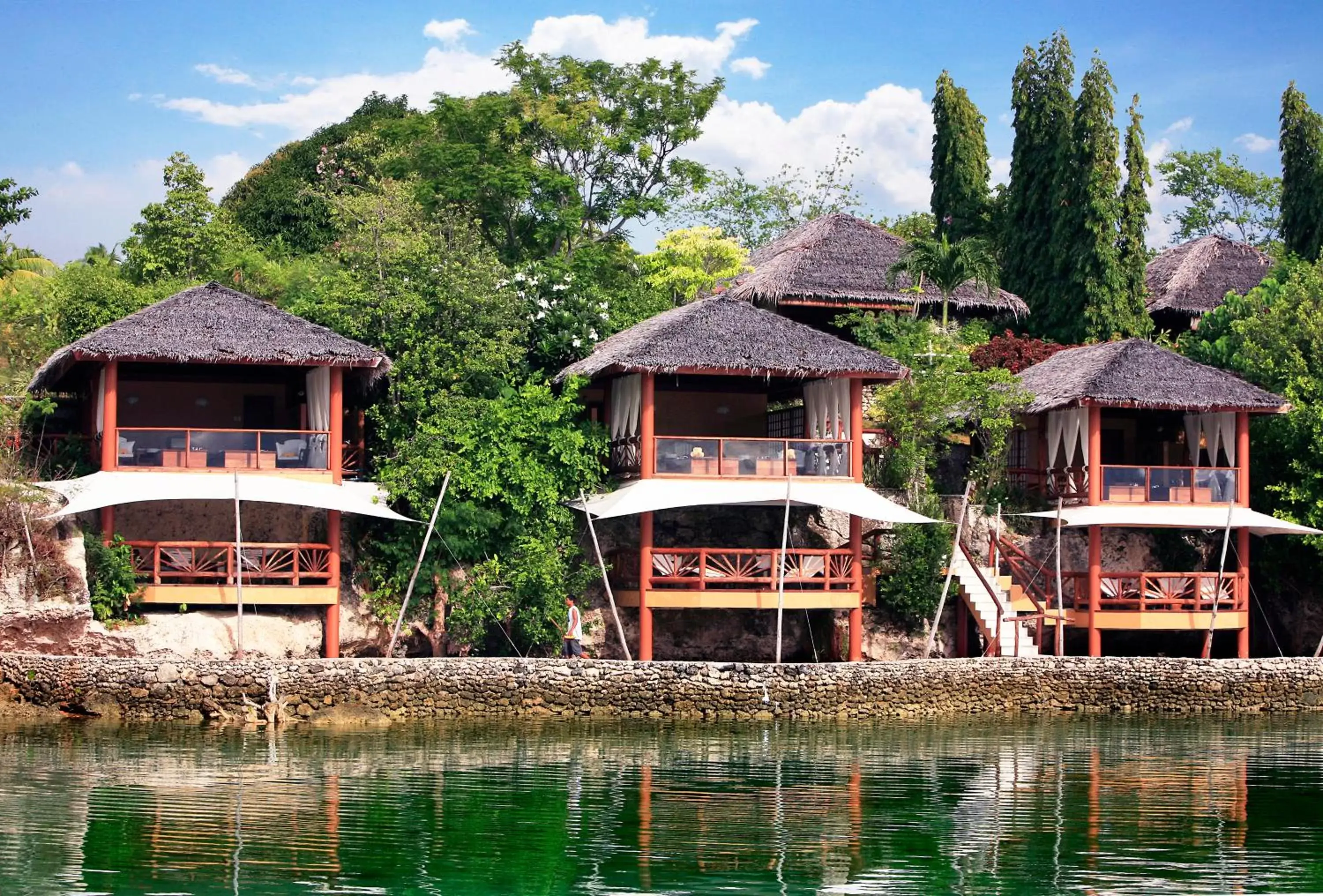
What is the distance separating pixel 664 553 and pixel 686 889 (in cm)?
1332

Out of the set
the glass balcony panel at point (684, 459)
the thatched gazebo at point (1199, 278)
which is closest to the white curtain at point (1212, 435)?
the thatched gazebo at point (1199, 278)

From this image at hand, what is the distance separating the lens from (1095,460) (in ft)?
94.6

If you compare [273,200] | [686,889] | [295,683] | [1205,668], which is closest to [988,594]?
[1205,668]

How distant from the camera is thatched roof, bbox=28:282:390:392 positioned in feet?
81.5

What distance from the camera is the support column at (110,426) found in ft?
82.7

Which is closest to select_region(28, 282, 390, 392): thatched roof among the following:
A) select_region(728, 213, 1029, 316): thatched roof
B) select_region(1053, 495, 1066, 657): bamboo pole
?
select_region(728, 213, 1029, 316): thatched roof

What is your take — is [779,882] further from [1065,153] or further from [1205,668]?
[1065,153]

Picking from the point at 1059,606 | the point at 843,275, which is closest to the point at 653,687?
the point at 1059,606

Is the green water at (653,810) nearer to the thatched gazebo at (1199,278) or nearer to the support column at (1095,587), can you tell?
the support column at (1095,587)

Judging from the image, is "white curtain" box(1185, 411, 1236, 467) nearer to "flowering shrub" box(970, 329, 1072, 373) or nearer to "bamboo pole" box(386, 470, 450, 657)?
"flowering shrub" box(970, 329, 1072, 373)

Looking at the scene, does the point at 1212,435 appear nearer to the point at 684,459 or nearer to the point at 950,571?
the point at 950,571

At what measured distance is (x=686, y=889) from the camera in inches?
519

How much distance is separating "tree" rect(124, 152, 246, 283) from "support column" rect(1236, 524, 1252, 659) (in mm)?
20739

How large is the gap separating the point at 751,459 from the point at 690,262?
10.0 metres
